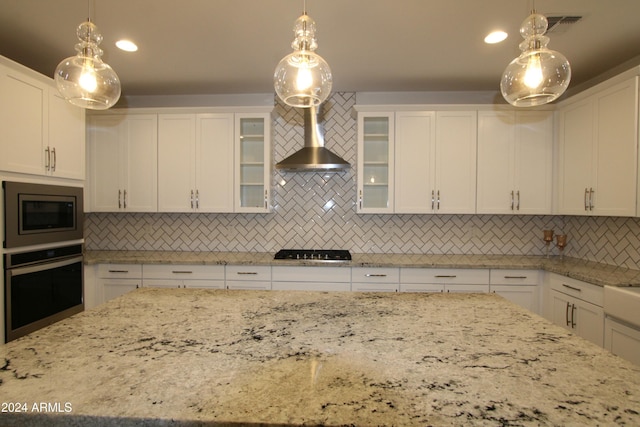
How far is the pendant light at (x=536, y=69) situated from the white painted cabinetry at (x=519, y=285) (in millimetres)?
1975

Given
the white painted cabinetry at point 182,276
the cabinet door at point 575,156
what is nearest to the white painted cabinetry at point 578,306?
the cabinet door at point 575,156

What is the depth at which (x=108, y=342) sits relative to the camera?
101cm

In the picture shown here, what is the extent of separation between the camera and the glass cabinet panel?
3.29 m

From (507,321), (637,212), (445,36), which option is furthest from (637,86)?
(507,321)

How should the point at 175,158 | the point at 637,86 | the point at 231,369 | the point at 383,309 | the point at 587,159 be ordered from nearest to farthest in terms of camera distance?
the point at 231,369 < the point at 383,309 < the point at 637,86 < the point at 587,159 < the point at 175,158

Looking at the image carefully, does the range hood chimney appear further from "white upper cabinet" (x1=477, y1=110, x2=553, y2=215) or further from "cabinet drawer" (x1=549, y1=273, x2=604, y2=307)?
"cabinet drawer" (x1=549, y1=273, x2=604, y2=307)

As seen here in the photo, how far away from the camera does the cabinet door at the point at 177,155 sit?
3293mm

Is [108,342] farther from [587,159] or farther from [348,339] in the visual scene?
[587,159]

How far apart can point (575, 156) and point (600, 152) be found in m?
0.28

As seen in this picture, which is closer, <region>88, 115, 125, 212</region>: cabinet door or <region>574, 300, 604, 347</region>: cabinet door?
<region>574, 300, 604, 347</region>: cabinet door

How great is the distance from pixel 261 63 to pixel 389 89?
1.38 metres

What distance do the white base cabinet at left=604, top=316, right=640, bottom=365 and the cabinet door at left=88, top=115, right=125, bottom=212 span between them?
13.9 ft

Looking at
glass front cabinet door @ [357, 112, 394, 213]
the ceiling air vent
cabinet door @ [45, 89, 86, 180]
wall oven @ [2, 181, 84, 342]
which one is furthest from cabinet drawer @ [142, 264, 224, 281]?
the ceiling air vent

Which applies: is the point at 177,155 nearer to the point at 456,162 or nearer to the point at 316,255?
the point at 316,255
